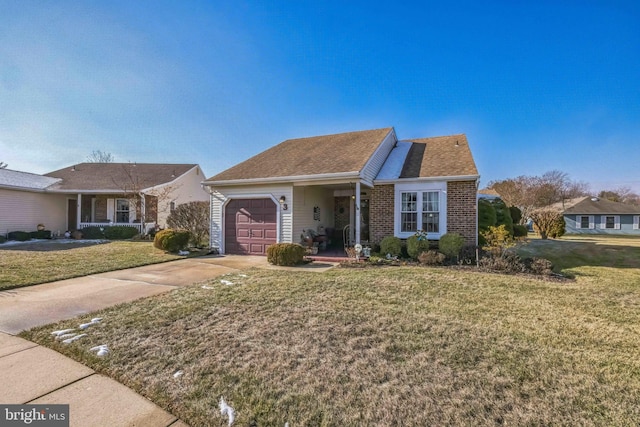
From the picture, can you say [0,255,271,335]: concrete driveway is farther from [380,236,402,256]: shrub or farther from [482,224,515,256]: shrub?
[482,224,515,256]: shrub

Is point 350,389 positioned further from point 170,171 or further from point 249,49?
point 170,171

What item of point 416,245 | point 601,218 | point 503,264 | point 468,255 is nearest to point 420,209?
point 416,245

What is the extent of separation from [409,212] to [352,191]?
123 inches

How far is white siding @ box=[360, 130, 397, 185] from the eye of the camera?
10.2m

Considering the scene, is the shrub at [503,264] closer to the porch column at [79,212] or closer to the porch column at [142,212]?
the porch column at [142,212]

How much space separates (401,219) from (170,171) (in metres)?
18.2

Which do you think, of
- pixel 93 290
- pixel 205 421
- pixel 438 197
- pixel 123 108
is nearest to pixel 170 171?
pixel 123 108

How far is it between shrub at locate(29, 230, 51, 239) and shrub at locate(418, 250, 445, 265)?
20.7m

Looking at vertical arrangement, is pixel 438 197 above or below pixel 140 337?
above

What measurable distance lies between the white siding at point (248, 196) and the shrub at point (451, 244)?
5.29 meters

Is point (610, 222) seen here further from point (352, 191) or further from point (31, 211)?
point (31, 211)

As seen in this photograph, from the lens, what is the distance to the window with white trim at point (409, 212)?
34.2ft

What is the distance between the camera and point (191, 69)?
36.0 ft

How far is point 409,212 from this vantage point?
10.5 m
